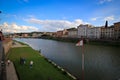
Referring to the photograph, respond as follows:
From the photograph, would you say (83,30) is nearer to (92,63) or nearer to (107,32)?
(107,32)

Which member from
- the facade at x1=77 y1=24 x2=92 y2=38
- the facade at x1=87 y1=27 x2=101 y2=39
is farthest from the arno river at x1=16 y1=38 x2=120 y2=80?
the facade at x1=77 y1=24 x2=92 y2=38

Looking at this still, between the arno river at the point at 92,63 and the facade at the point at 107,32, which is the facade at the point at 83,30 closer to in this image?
the facade at the point at 107,32

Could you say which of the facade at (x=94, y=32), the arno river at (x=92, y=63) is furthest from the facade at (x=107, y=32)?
the arno river at (x=92, y=63)

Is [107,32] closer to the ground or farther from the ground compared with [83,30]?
closer to the ground

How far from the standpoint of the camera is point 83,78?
47.2 ft

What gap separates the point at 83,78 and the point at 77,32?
108824mm

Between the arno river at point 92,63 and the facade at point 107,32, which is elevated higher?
the facade at point 107,32

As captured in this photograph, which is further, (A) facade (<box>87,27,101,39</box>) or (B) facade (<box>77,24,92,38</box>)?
(B) facade (<box>77,24,92,38</box>)

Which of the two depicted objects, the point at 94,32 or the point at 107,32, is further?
the point at 94,32

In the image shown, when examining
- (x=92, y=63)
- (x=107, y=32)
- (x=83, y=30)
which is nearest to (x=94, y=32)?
(x=107, y=32)

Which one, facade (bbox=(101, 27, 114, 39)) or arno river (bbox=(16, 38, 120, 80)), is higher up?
facade (bbox=(101, 27, 114, 39))

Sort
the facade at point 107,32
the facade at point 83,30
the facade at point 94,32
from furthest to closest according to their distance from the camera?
the facade at point 83,30, the facade at point 94,32, the facade at point 107,32

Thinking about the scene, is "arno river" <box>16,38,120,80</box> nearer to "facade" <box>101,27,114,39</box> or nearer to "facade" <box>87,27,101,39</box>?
"facade" <box>101,27,114,39</box>

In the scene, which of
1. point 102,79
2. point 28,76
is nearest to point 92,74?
point 102,79
